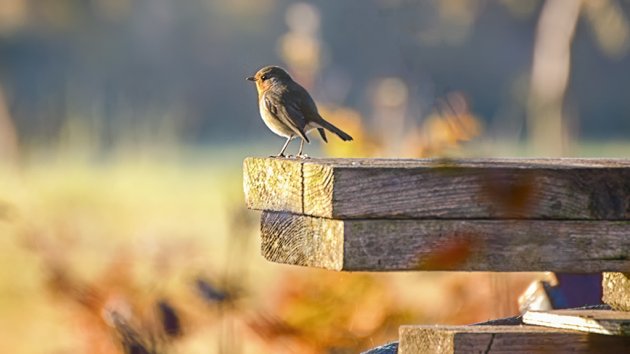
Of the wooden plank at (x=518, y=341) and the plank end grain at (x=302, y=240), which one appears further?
the wooden plank at (x=518, y=341)

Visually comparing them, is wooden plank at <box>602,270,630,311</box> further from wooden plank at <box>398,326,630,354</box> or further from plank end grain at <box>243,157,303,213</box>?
plank end grain at <box>243,157,303,213</box>

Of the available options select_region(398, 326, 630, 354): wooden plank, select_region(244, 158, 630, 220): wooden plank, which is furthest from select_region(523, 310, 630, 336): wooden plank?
select_region(244, 158, 630, 220): wooden plank

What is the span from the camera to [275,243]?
10.5 ft

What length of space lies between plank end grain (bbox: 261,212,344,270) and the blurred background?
570 millimetres

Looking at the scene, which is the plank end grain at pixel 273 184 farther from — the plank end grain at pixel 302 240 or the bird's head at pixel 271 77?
the bird's head at pixel 271 77

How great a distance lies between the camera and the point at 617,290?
3.22m

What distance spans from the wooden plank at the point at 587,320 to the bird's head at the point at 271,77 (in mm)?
2730

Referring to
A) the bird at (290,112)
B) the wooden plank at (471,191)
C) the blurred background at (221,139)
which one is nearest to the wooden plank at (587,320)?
the wooden plank at (471,191)

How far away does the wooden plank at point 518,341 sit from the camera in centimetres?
301

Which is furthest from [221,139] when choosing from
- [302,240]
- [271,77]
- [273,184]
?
[302,240]

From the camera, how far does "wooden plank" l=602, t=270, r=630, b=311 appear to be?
3.18m

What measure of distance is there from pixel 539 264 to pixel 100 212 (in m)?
10.7

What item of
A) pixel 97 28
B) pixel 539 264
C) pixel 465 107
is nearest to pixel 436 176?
pixel 539 264

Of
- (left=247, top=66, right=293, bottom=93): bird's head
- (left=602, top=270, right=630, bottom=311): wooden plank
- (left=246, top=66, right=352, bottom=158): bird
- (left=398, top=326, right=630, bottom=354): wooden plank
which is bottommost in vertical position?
(left=398, top=326, right=630, bottom=354): wooden plank
